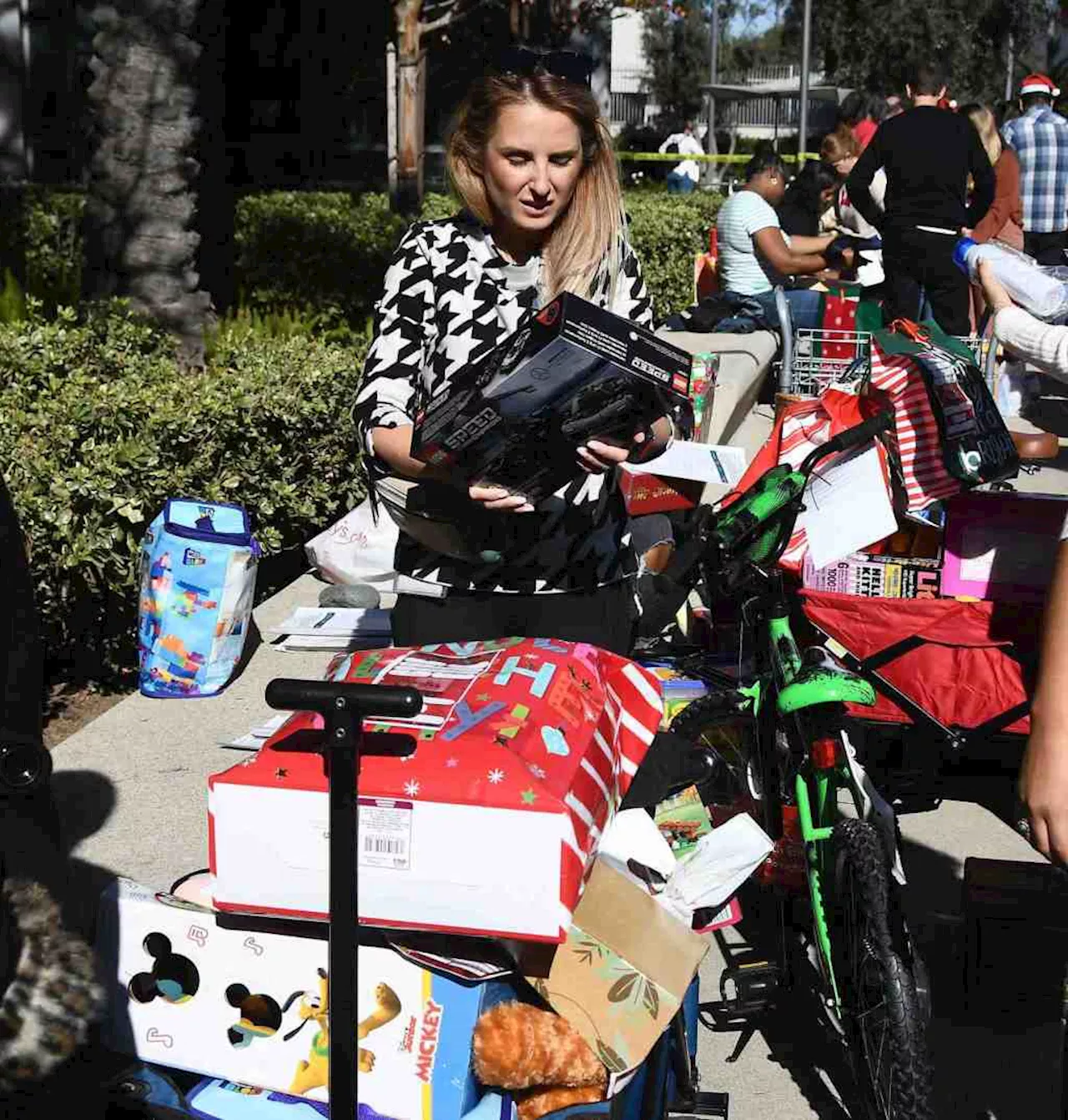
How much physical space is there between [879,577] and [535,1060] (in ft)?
5.64

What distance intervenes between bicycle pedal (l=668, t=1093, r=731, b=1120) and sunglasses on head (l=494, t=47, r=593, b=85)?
203 centimetres

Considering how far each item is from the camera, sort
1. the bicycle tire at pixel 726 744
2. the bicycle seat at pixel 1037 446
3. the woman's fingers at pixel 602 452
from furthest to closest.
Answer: the bicycle seat at pixel 1037 446, the bicycle tire at pixel 726 744, the woman's fingers at pixel 602 452

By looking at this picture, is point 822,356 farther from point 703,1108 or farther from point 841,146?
point 703,1108

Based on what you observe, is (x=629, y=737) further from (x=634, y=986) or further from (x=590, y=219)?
(x=590, y=219)

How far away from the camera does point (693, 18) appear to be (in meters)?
79.9

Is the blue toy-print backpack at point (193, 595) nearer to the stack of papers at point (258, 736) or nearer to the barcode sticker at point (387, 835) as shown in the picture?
the stack of papers at point (258, 736)

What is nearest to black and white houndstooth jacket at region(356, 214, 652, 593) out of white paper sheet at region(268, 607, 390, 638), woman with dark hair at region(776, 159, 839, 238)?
white paper sheet at region(268, 607, 390, 638)

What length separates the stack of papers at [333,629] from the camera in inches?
222

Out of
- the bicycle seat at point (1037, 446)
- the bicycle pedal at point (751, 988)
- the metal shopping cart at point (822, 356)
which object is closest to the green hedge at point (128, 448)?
the bicycle pedal at point (751, 988)

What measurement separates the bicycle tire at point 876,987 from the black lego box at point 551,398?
0.95 metres

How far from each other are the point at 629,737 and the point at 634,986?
1.59 feet

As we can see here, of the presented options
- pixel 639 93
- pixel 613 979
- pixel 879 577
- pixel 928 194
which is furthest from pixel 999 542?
pixel 639 93

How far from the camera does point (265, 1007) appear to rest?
254 centimetres

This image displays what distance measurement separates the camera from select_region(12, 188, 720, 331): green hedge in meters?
10.7
